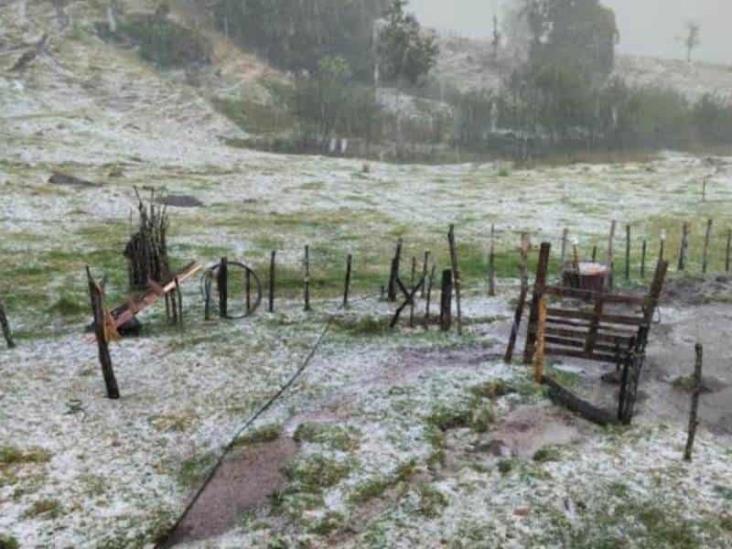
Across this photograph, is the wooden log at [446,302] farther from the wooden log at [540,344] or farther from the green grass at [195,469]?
the green grass at [195,469]

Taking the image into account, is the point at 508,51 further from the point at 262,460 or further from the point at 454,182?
the point at 262,460

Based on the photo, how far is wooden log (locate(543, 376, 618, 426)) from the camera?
44.8ft

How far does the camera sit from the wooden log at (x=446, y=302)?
704 inches

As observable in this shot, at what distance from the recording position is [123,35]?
284 ft

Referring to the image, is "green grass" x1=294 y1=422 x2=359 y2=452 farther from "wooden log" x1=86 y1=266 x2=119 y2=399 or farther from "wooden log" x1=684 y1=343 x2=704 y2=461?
"wooden log" x1=684 y1=343 x2=704 y2=461

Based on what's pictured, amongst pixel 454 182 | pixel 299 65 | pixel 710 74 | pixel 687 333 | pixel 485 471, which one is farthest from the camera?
pixel 710 74

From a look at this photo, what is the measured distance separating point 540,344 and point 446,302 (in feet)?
12.1

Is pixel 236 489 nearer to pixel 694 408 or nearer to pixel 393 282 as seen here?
pixel 694 408

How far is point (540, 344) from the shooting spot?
1506cm

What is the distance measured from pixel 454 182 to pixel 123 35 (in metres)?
56.4

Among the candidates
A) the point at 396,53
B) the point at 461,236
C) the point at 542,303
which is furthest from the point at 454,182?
the point at 396,53

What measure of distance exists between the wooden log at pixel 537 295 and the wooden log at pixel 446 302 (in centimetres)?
258

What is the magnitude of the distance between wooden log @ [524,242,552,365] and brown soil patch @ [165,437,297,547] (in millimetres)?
6139

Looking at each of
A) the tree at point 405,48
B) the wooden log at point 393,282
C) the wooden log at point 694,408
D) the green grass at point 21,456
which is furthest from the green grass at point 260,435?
the tree at point 405,48
